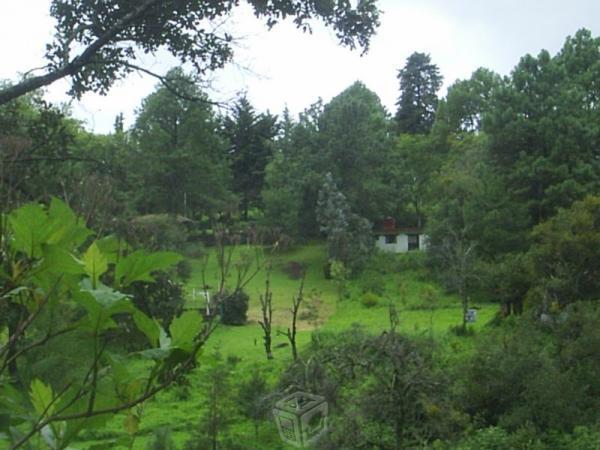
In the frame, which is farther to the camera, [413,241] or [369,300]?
[413,241]

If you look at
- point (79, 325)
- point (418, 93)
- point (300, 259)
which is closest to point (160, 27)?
point (79, 325)

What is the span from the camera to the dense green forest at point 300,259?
82 centimetres

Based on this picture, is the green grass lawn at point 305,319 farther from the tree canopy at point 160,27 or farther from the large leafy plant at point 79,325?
the large leafy plant at point 79,325

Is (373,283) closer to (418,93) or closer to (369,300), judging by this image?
(369,300)

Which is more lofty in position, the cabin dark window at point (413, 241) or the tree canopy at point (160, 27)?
the tree canopy at point (160, 27)

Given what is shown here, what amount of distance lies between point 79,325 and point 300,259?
2456 cm

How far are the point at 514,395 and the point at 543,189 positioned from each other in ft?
37.8

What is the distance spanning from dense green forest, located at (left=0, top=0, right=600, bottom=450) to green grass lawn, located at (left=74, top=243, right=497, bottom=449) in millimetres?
97

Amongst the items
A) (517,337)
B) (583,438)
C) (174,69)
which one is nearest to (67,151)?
(174,69)

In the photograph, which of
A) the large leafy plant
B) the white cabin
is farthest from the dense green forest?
the white cabin

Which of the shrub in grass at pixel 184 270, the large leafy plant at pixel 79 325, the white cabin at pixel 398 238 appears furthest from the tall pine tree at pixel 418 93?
the large leafy plant at pixel 79 325

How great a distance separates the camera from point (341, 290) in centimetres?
2136

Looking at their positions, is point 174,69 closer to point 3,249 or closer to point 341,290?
point 3,249

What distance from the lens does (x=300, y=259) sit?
25.3 meters
